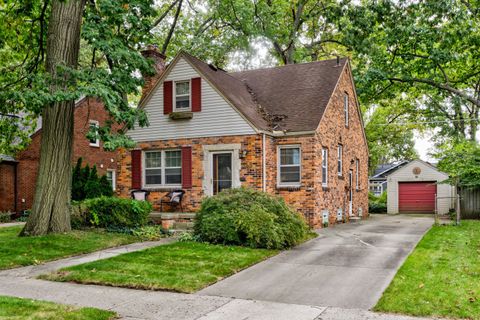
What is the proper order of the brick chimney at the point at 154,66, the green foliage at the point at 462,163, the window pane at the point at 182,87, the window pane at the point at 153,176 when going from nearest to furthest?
the window pane at the point at 182,87 < the window pane at the point at 153,176 < the brick chimney at the point at 154,66 < the green foliage at the point at 462,163

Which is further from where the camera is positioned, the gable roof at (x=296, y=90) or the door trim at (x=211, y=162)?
the gable roof at (x=296, y=90)

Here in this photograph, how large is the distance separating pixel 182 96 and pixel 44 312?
502 inches

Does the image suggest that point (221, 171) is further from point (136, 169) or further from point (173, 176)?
point (136, 169)

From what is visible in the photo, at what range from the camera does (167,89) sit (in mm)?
18266

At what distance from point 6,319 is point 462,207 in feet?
76.4

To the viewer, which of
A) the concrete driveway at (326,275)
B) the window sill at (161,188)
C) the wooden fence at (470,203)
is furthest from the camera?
the wooden fence at (470,203)

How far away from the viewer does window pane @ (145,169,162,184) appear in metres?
18.5

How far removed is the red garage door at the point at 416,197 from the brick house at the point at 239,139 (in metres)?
12.2

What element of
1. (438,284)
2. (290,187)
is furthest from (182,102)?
(438,284)

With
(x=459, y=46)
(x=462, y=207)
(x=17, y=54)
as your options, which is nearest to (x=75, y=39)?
(x=17, y=54)

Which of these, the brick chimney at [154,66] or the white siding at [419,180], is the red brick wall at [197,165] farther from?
the white siding at [419,180]

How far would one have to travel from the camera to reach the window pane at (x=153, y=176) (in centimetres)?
1848

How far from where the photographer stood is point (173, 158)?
18.4m

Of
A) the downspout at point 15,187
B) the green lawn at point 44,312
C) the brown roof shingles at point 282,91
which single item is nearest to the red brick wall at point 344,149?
the brown roof shingles at point 282,91
